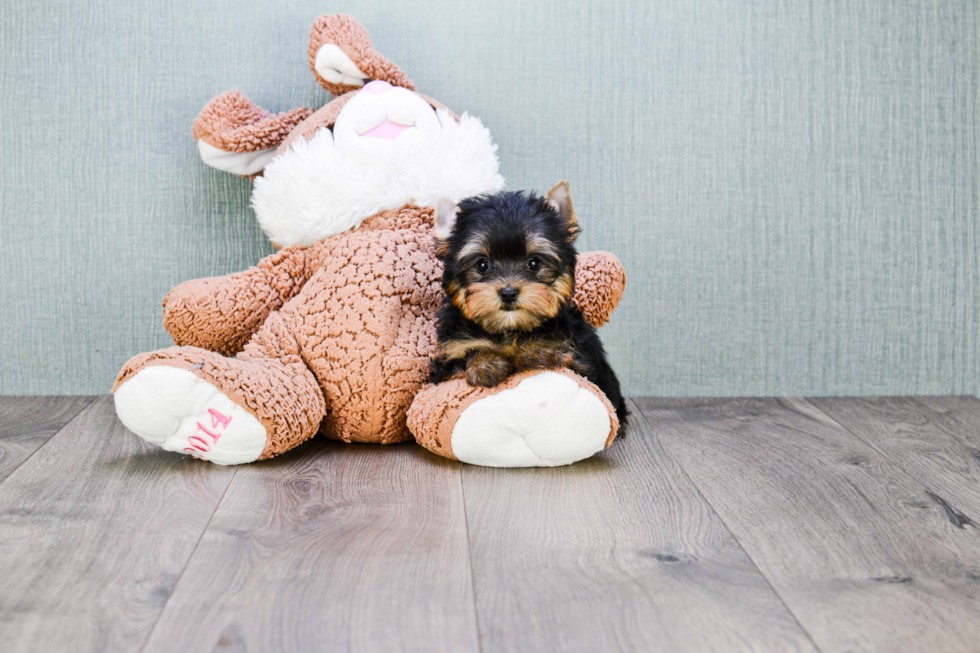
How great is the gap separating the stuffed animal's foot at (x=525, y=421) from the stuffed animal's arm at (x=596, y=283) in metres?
0.35

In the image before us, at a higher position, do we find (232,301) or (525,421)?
(232,301)

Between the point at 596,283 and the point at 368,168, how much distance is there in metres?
0.61

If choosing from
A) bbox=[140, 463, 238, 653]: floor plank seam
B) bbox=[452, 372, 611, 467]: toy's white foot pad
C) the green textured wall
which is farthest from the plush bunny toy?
the green textured wall

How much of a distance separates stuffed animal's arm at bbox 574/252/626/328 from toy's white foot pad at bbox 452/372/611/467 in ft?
1.28

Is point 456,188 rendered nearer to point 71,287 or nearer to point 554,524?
point 554,524

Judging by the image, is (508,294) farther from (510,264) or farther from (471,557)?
(471,557)

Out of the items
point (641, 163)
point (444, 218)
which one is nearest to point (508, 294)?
point (444, 218)

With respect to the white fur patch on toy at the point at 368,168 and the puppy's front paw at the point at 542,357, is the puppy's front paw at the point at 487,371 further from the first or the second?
the white fur patch on toy at the point at 368,168

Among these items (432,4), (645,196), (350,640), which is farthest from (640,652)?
(432,4)

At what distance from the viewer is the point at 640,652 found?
0.98 m

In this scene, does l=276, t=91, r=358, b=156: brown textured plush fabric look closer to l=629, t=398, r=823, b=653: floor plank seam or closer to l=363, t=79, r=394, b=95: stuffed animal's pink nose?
l=363, t=79, r=394, b=95: stuffed animal's pink nose

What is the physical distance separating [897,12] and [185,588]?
235cm

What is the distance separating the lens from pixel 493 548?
1257 mm

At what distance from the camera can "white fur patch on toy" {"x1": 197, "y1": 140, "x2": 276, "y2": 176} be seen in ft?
6.57
